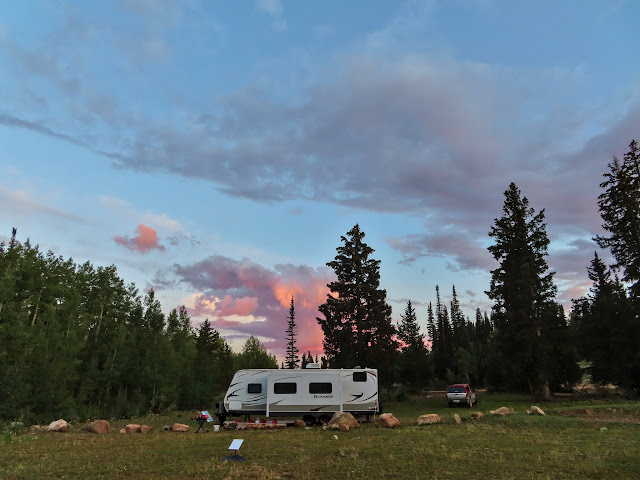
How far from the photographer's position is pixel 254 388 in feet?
79.7

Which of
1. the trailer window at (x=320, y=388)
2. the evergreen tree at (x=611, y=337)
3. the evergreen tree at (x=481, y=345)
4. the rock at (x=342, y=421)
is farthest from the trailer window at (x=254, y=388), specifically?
the evergreen tree at (x=481, y=345)

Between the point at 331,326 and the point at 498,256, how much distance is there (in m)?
17.5

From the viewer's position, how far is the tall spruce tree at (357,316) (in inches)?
1535

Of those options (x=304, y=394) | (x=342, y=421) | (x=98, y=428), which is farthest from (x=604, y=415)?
(x=98, y=428)

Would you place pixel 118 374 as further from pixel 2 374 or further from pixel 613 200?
pixel 613 200

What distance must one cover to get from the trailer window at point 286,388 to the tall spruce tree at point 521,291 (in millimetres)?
21099

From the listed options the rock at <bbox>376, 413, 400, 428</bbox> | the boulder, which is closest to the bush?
the boulder

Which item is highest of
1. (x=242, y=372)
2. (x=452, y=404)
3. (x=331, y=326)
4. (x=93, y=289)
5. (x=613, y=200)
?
(x=613, y=200)

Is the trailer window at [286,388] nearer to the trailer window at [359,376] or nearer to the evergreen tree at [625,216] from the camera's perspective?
the trailer window at [359,376]

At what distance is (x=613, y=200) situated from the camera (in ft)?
113

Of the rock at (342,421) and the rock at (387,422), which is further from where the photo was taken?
the rock at (387,422)

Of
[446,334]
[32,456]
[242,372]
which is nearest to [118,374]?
[242,372]

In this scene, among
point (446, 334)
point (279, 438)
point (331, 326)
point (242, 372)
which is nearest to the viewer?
point (279, 438)

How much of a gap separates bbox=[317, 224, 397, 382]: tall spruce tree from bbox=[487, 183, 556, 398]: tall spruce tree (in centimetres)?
1046
